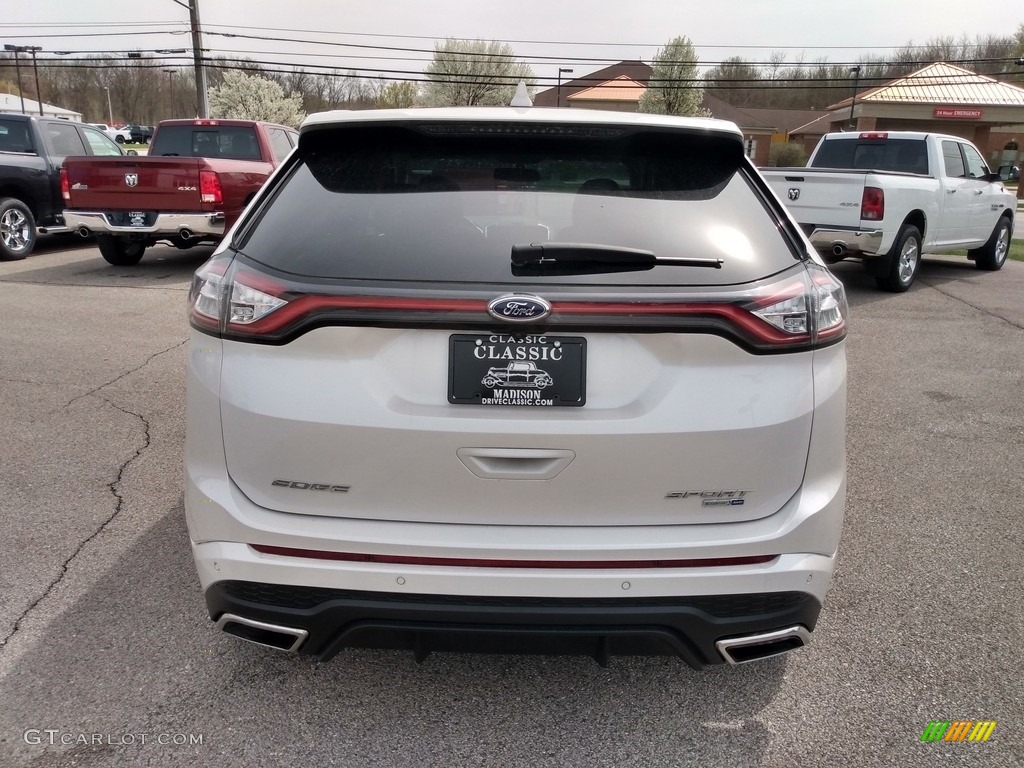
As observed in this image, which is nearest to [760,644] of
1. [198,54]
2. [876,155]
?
[876,155]

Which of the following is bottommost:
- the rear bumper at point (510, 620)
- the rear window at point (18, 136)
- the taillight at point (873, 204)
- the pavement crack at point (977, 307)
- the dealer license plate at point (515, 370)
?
the pavement crack at point (977, 307)

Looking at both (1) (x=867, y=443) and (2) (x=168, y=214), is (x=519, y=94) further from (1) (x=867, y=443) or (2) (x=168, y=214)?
(2) (x=168, y=214)

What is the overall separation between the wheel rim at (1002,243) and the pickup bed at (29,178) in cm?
1383

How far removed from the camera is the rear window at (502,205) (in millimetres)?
2080

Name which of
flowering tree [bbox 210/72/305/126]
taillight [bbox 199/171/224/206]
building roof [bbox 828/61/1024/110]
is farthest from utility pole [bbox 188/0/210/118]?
building roof [bbox 828/61/1024/110]

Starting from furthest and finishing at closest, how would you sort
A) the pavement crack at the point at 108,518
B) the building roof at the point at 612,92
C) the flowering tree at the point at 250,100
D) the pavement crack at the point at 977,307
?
the building roof at the point at 612,92 < the flowering tree at the point at 250,100 < the pavement crack at the point at 977,307 < the pavement crack at the point at 108,518

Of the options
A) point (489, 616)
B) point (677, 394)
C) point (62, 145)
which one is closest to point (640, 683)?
point (489, 616)

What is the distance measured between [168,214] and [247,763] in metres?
9.19

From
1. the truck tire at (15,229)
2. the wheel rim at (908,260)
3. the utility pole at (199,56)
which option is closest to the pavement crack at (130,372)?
the truck tire at (15,229)

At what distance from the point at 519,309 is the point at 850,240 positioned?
8744mm

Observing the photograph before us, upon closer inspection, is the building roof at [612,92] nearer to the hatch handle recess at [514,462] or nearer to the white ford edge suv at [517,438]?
the white ford edge suv at [517,438]

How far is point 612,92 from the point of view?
66.7 meters

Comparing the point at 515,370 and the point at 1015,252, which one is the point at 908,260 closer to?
the point at 1015,252

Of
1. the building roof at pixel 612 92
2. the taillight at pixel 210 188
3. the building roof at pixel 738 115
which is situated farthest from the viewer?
the building roof at pixel 738 115
